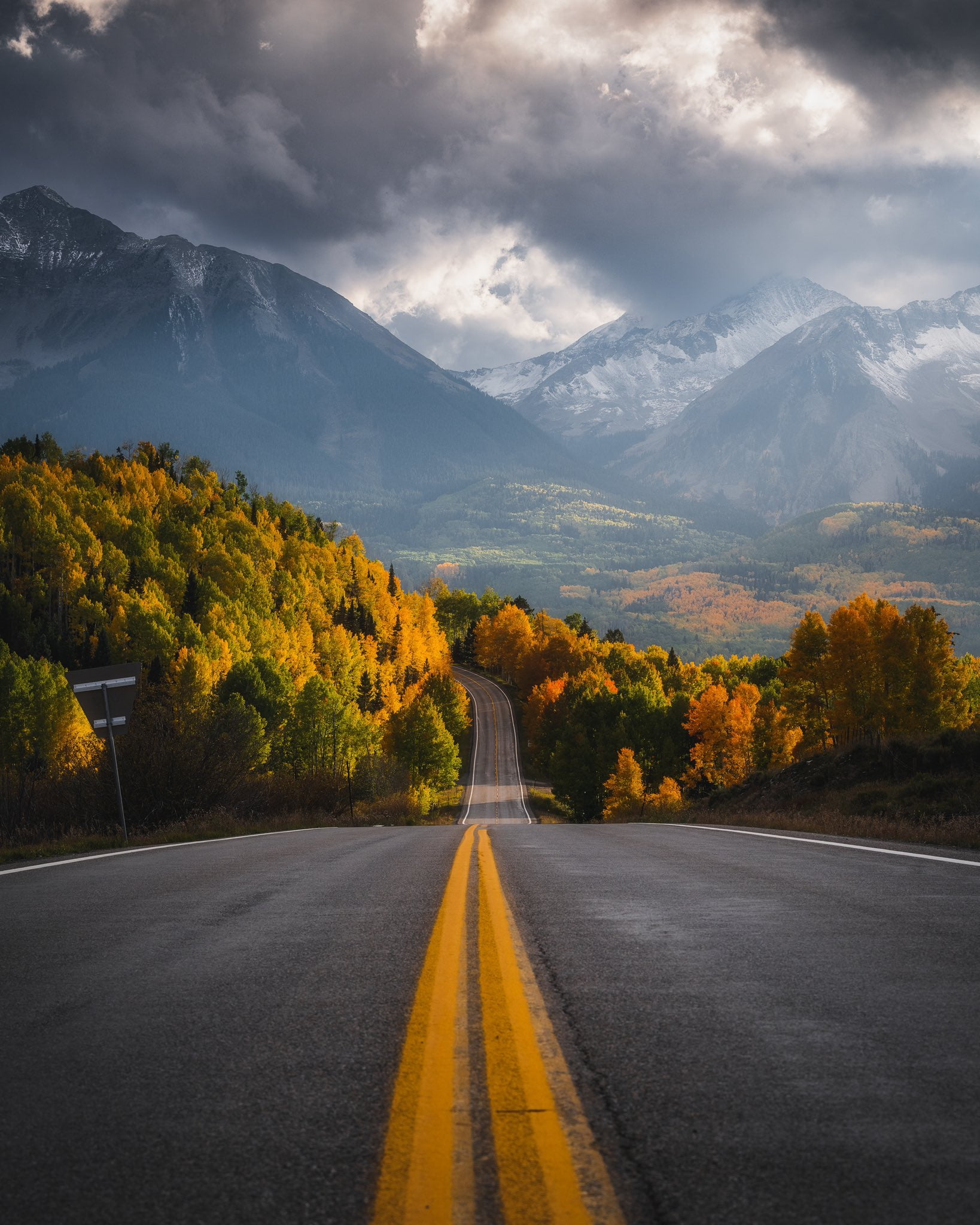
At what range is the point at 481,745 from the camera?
10175 centimetres

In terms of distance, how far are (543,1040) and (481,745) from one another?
327ft

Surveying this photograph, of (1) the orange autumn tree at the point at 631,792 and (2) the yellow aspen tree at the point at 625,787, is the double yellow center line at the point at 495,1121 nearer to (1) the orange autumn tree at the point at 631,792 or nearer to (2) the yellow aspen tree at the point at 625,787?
(1) the orange autumn tree at the point at 631,792

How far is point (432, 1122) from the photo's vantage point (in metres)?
2.59

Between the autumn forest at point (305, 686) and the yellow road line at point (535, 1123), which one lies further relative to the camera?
the autumn forest at point (305, 686)

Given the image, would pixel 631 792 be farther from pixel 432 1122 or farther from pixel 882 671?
pixel 432 1122

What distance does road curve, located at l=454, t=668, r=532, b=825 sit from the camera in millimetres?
69375

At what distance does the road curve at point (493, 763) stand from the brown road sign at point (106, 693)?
3712 cm

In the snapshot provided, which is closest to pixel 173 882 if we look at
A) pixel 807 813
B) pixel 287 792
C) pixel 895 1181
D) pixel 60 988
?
pixel 60 988

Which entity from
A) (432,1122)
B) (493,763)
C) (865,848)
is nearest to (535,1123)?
(432,1122)

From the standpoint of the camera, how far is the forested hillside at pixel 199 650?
65.1ft

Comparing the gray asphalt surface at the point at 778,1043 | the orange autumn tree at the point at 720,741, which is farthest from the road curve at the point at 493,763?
the gray asphalt surface at the point at 778,1043

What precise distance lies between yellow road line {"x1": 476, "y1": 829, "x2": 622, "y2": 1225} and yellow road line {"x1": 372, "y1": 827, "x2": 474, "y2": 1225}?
0.34 feet

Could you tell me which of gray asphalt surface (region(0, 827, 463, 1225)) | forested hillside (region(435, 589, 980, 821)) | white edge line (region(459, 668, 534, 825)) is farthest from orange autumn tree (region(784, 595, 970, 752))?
gray asphalt surface (region(0, 827, 463, 1225))

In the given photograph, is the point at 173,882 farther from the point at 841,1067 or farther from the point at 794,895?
the point at 841,1067
